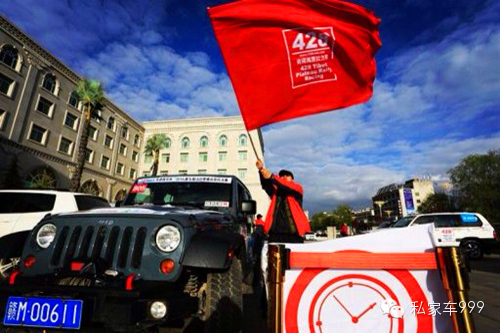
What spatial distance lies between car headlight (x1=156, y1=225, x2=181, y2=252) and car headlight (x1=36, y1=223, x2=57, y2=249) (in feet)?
3.28

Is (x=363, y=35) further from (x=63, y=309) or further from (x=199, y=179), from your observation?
(x=63, y=309)

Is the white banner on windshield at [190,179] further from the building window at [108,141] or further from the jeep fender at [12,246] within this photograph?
the building window at [108,141]

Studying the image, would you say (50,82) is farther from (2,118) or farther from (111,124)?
(111,124)

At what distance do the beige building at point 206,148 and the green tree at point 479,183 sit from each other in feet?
90.1

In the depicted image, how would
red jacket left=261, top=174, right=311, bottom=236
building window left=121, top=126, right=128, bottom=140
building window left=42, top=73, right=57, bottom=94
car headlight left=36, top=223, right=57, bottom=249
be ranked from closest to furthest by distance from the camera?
car headlight left=36, top=223, right=57, bottom=249 → red jacket left=261, top=174, right=311, bottom=236 → building window left=42, top=73, right=57, bottom=94 → building window left=121, top=126, right=128, bottom=140

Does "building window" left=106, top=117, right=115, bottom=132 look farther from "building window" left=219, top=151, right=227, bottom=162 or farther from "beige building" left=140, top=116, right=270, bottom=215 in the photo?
"building window" left=219, top=151, right=227, bottom=162

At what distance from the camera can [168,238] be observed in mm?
2369

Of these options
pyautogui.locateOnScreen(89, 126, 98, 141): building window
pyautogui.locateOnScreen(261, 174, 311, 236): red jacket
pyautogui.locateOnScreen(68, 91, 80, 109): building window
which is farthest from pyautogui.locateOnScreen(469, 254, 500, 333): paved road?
pyautogui.locateOnScreen(89, 126, 98, 141): building window

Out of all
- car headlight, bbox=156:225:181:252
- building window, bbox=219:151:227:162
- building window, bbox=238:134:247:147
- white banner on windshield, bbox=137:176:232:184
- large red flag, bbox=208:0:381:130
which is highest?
building window, bbox=238:134:247:147

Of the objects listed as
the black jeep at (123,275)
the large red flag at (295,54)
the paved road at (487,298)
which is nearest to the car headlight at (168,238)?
the black jeep at (123,275)

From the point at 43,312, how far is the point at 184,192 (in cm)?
242

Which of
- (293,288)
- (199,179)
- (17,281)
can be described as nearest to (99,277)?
(17,281)

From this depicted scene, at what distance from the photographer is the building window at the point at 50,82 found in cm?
2509

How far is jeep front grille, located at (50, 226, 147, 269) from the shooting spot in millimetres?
2301
